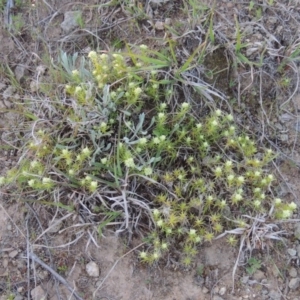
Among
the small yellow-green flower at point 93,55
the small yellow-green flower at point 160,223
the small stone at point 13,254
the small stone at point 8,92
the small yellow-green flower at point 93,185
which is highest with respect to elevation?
the small yellow-green flower at point 93,55

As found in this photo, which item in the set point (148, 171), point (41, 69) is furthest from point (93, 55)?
point (148, 171)

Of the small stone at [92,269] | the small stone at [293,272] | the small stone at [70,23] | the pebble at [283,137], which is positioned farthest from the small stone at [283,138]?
the small stone at [70,23]

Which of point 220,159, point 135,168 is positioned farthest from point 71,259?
point 220,159

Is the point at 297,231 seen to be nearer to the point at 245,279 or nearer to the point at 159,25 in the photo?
the point at 245,279

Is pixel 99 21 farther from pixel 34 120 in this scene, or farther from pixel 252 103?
pixel 252 103

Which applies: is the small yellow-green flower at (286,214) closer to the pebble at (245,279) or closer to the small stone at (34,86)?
the pebble at (245,279)

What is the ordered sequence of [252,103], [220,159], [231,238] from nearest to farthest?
[231,238] < [220,159] < [252,103]
